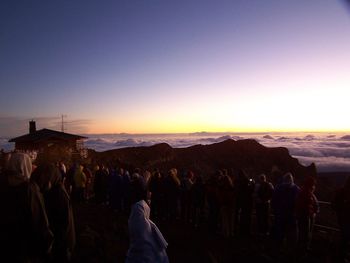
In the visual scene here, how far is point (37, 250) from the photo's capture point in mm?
3977

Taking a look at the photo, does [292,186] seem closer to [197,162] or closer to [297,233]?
[297,233]

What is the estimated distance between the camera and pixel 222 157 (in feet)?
271

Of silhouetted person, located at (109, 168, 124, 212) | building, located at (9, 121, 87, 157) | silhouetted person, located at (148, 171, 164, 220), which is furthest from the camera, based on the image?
building, located at (9, 121, 87, 157)

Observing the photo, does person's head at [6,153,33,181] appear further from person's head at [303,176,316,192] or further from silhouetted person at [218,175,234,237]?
silhouetted person at [218,175,234,237]

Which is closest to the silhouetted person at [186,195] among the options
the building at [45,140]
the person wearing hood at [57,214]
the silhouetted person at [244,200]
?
the silhouetted person at [244,200]

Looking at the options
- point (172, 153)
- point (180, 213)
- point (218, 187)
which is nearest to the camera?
point (218, 187)

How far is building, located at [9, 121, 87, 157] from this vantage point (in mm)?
41156

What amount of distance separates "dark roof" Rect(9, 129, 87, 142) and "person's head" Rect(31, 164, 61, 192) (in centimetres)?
3808

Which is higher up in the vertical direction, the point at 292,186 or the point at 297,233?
the point at 292,186

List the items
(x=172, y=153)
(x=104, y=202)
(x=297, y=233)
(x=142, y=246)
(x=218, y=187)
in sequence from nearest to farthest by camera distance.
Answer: (x=142, y=246), (x=297, y=233), (x=218, y=187), (x=104, y=202), (x=172, y=153)

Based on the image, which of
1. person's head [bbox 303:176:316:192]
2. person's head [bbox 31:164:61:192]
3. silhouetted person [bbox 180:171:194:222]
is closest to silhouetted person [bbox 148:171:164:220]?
silhouetted person [bbox 180:171:194:222]

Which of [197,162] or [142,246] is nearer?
[142,246]

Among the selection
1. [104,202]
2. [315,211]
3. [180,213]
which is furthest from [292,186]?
[104,202]

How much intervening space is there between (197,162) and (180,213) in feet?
188
